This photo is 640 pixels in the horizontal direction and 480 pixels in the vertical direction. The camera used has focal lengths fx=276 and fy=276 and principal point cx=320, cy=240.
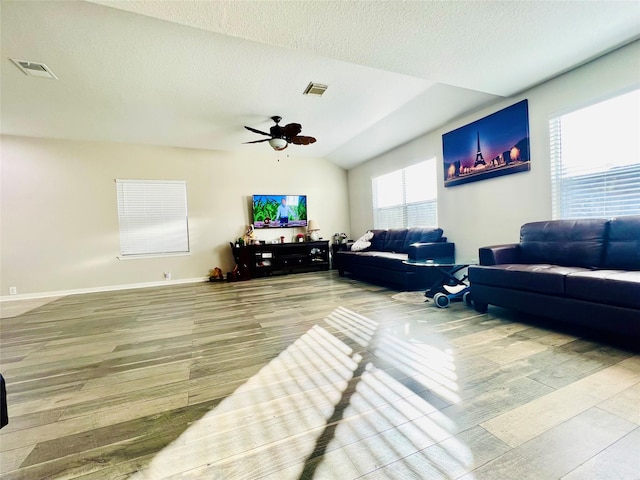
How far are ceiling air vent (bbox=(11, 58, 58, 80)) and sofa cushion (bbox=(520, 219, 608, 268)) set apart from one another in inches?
216

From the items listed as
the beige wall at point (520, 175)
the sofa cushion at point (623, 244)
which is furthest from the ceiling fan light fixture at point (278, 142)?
the sofa cushion at point (623, 244)

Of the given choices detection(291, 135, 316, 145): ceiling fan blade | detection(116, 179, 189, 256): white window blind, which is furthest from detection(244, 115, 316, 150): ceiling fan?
detection(116, 179, 189, 256): white window blind

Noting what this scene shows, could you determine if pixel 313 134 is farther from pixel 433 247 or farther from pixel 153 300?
pixel 153 300

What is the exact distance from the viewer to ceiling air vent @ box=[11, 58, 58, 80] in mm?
2833

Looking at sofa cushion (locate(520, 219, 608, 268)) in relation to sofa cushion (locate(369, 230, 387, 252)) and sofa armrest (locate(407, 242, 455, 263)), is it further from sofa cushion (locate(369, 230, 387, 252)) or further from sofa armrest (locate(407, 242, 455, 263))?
sofa cushion (locate(369, 230, 387, 252))

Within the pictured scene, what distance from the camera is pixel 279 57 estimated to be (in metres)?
2.91

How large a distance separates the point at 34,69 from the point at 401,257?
16.3 feet

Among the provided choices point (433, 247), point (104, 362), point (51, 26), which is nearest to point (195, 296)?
point (104, 362)

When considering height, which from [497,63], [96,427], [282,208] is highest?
[497,63]

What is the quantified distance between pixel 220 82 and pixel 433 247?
3653 mm

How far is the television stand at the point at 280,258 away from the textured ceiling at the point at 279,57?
256cm

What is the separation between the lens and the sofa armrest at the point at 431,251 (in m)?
4.02

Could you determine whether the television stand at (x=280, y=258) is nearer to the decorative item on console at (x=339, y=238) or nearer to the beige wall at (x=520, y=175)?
the decorative item on console at (x=339, y=238)

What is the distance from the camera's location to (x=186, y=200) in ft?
19.2
